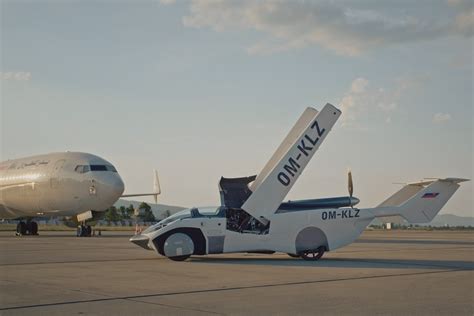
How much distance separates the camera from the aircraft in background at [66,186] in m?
32.0

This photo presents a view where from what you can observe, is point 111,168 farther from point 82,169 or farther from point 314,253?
point 314,253

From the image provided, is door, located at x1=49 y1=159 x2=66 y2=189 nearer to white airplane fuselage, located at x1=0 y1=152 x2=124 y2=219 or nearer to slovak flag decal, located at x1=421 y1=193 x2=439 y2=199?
white airplane fuselage, located at x1=0 y1=152 x2=124 y2=219

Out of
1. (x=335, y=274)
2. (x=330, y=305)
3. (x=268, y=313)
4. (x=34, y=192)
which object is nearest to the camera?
(x=268, y=313)

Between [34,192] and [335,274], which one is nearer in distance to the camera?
[335,274]

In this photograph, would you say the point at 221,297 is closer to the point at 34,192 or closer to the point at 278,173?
the point at 278,173

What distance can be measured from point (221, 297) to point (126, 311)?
4.99 feet

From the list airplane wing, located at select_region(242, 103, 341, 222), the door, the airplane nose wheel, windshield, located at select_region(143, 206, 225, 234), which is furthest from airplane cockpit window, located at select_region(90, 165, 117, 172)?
the airplane nose wheel

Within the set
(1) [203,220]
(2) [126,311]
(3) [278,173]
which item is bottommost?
(2) [126,311]

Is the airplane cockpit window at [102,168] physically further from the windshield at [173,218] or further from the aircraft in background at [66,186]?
the windshield at [173,218]

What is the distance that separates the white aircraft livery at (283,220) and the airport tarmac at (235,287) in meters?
0.40

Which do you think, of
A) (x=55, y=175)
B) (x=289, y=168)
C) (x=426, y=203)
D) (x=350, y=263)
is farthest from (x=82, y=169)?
(x=426, y=203)

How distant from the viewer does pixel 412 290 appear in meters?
9.12

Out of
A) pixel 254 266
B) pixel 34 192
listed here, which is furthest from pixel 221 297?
pixel 34 192

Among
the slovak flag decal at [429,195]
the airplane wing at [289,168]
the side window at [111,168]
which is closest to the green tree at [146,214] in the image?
the side window at [111,168]
